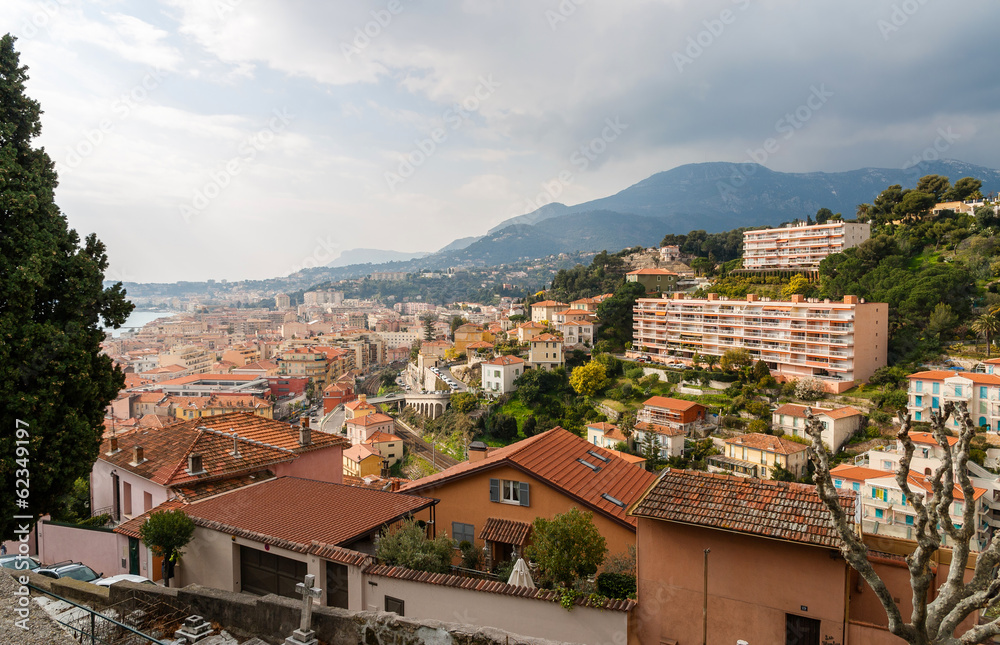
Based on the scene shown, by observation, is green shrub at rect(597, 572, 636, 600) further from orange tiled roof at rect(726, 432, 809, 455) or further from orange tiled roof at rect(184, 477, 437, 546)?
orange tiled roof at rect(726, 432, 809, 455)

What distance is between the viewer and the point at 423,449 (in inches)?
2005

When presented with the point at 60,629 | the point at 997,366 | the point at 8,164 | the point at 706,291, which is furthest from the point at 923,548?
the point at 706,291

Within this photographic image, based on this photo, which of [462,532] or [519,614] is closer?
[519,614]

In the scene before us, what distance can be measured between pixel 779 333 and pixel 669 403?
1372 cm

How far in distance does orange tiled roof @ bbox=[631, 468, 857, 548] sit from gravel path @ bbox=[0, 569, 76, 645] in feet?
17.8

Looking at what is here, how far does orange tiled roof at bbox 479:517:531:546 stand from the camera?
8.62m

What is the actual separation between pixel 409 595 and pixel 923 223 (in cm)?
6995

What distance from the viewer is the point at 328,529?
24.2ft

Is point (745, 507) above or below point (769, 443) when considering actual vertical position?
above

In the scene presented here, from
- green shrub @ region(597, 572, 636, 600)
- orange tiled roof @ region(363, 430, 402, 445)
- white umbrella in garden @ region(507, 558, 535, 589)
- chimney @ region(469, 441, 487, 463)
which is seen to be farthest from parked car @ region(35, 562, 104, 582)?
orange tiled roof @ region(363, 430, 402, 445)

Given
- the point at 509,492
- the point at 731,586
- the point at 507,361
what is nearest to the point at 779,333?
the point at 507,361

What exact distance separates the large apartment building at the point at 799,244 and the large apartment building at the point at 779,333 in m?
14.4

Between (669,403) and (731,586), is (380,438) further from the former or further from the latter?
(731,586)

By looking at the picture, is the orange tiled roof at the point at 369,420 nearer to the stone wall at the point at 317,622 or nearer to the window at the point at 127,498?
the window at the point at 127,498
